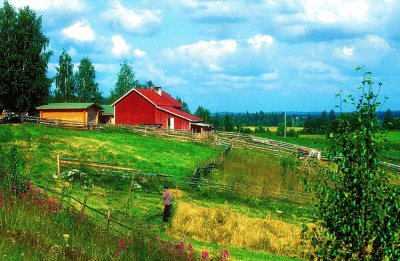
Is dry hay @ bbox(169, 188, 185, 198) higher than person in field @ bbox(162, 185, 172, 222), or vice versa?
person in field @ bbox(162, 185, 172, 222)

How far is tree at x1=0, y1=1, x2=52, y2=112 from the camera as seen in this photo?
5709 cm

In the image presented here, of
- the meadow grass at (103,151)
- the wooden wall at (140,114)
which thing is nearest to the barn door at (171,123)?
the wooden wall at (140,114)

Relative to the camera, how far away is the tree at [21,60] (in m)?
57.1

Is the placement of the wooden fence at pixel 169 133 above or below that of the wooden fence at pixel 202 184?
above

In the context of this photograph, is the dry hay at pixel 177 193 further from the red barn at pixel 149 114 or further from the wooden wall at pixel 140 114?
the wooden wall at pixel 140 114

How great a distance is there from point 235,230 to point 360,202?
12.5 m

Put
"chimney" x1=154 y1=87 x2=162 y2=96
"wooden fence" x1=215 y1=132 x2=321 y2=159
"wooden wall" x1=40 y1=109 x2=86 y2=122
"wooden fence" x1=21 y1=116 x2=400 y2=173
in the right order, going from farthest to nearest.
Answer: "chimney" x1=154 y1=87 x2=162 y2=96
"wooden wall" x1=40 y1=109 x2=86 y2=122
"wooden fence" x1=215 y1=132 x2=321 y2=159
"wooden fence" x1=21 y1=116 x2=400 y2=173

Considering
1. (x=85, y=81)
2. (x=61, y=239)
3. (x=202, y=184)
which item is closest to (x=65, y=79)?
(x=85, y=81)

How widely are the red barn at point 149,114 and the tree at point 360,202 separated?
172ft

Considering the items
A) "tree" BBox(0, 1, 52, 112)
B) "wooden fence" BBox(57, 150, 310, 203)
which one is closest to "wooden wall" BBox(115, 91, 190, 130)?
"tree" BBox(0, 1, 52, 112)

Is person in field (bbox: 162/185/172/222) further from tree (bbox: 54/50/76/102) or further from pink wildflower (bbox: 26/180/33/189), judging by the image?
tree (bbox: 54/50/76/102)

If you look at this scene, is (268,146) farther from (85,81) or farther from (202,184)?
(85,81)

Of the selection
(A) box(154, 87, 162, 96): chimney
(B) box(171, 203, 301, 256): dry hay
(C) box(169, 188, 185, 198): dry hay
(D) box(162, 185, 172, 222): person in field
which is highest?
(A) box(154, 87, 162, 96): chimney

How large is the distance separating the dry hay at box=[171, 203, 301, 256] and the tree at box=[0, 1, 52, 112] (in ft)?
140
